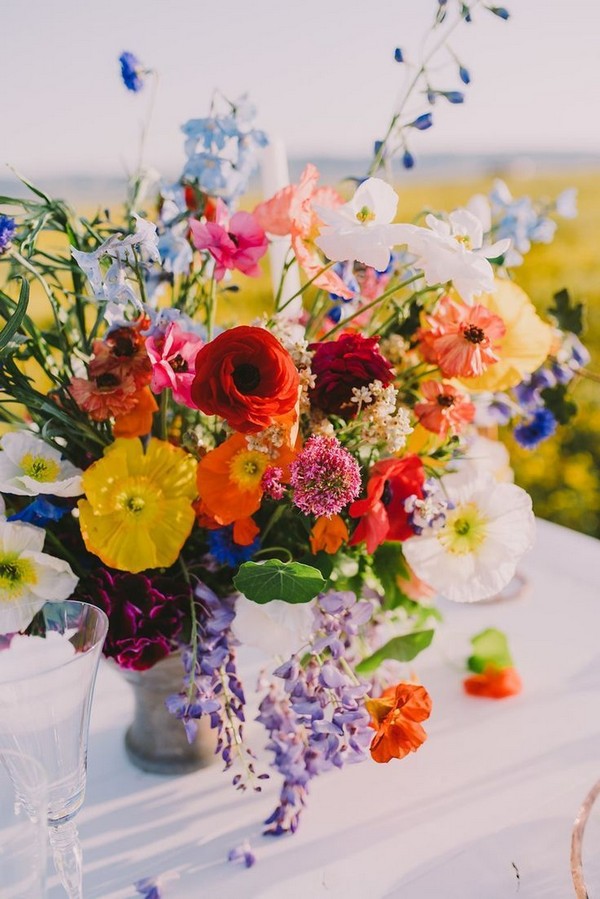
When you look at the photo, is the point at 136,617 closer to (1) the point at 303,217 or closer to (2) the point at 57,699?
(2) the point at 57,699

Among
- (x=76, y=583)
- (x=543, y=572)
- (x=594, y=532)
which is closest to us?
(x=76, y=583)

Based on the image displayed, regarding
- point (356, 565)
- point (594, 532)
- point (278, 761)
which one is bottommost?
point (594, 532)

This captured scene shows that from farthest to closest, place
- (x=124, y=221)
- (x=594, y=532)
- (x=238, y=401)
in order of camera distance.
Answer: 1. (x=594, y=532)
2. (x=124, y=221)
3. (x=238, y=401)

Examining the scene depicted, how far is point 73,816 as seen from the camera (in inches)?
22.5

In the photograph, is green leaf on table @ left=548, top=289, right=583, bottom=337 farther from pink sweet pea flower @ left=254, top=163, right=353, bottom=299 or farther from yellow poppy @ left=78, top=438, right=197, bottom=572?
yellow poppy @ left=78, top=438, right=197, bottom=572

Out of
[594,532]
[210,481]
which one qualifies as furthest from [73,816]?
[594,532]

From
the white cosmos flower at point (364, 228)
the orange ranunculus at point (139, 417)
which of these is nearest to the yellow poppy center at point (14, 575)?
the orange ranunculus at point (139, 417)

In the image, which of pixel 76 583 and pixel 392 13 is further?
pixel 392 13

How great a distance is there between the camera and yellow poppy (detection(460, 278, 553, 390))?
670 mm

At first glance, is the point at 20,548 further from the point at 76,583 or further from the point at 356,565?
the point at 356,565

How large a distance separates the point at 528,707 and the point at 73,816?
49cm

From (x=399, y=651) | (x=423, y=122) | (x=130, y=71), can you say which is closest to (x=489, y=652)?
(x=399, y=651)

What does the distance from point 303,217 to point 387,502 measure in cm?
23

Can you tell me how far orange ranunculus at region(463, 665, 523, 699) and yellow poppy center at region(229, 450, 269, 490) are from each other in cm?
43
